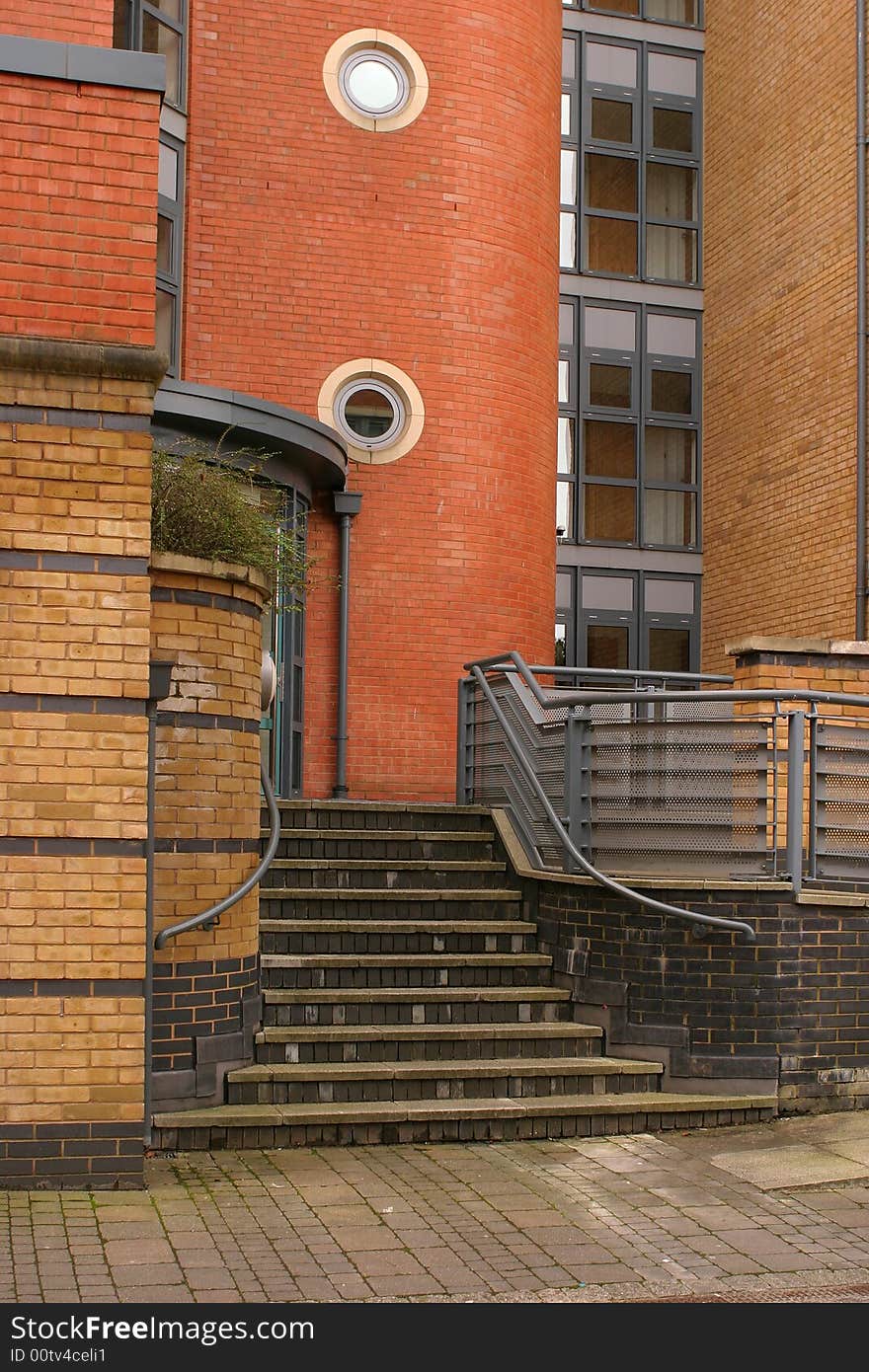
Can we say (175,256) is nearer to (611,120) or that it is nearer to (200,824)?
(200,824)

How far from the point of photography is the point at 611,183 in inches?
735

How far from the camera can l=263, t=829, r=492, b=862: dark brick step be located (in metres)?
9.76

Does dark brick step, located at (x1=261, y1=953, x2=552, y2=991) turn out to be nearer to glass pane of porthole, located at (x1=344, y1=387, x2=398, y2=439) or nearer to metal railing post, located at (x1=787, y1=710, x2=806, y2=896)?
metal railing post, located at (x1=787, y1=710, x2=806, y2=896)

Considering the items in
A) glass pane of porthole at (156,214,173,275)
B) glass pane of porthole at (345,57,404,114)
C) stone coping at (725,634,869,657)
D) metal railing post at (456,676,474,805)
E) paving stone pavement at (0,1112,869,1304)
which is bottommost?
paving stone pavement at (0,1112,869,1304)

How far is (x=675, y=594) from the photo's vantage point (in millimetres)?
18234

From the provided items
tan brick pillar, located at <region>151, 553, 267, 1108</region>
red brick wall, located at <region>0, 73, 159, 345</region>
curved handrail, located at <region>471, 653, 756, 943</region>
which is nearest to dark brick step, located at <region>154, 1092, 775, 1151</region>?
tan brick pillar, located at <region>151, 553, 267, 1108</region>

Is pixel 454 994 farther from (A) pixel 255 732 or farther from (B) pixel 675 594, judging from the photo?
(B) pixel 675 594

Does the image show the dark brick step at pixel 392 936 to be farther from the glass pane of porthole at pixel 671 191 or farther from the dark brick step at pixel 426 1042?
the glass pane of porthole at pixel 671 191

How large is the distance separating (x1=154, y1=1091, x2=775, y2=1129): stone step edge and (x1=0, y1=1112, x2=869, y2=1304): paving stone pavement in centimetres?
16

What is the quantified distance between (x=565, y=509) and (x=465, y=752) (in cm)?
716

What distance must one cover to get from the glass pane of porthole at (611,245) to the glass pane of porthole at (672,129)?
116 centimetres

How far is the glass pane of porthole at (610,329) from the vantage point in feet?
59.7
